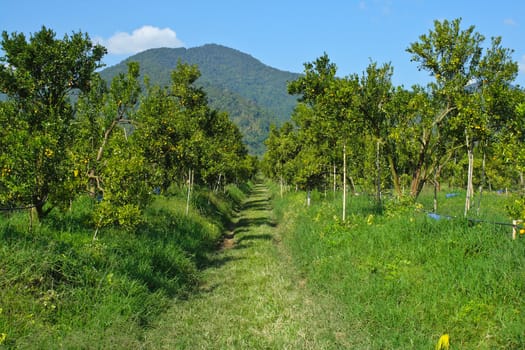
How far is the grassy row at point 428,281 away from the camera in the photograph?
6.43 metres

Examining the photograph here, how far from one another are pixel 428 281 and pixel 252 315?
165 inches

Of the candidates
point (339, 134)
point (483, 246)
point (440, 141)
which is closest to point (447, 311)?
point (483, 246)

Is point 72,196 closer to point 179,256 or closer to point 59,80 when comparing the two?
point 179,256

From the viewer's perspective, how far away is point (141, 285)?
→ 9.37 m

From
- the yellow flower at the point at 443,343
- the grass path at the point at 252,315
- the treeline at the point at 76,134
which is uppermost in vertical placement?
the treeline at the point at 76,134

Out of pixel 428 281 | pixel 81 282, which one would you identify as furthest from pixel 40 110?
pixel 428 281

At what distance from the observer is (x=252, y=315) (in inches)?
350

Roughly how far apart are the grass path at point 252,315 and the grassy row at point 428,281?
668mm

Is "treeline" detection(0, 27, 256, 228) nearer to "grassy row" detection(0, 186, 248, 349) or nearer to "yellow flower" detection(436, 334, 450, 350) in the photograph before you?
"grassy row" detection(0, 186, 248, 349)

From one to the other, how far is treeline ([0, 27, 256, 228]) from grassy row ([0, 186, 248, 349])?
2.91ft

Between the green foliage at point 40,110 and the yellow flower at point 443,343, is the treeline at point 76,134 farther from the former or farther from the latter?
the yellow flower at point 443,343

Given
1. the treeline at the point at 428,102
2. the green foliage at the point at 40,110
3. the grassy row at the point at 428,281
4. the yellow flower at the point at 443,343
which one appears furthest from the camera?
the treeline at the point at 428,102

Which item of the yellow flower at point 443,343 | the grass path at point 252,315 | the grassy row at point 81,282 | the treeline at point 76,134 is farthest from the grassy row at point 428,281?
the treeline at point 76,134

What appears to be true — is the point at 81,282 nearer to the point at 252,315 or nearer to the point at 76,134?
the point at 252,315
